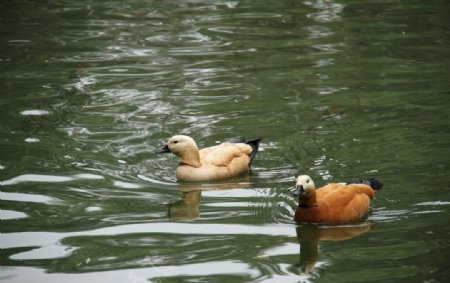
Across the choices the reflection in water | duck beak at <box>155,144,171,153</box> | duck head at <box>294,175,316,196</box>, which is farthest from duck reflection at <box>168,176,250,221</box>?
duck head at <box>294,175,316,196</box>

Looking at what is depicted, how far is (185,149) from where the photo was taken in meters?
10.2

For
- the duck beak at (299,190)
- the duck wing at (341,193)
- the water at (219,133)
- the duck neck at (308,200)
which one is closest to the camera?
the water at (219,133)

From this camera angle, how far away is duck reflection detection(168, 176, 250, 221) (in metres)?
9.08

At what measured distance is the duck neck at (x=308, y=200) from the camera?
848 centimetres

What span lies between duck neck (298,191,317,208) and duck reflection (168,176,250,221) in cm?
108

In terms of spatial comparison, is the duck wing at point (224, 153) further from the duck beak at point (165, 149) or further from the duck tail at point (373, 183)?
the duck tail at point (373, 183)

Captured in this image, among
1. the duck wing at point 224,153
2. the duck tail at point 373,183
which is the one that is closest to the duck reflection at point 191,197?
the duck wing at point 224,153

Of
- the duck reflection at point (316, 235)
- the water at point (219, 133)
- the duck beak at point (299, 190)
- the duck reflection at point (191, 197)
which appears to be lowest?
the duck reflection at point (191, 197)

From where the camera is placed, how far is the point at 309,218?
8570 mm

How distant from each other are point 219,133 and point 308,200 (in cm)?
314

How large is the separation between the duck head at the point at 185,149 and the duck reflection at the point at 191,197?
277mm

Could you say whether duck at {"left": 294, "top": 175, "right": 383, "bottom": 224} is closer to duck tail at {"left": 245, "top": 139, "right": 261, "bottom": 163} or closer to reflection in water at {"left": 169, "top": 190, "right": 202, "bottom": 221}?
reflection in water at {"left": 169, "top": 190, "right": 202, "bottom": 221}

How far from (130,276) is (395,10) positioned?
1128 centimetres

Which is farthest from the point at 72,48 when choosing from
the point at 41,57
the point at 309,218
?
the point at 309,218
